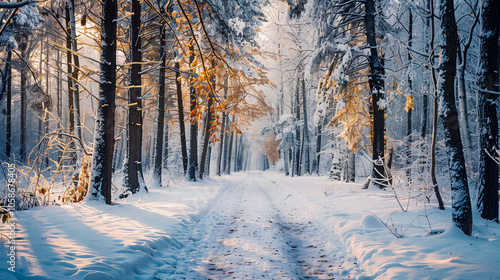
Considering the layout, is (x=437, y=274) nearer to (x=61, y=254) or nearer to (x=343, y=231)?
(x=343, y=231)

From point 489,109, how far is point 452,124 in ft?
4.30

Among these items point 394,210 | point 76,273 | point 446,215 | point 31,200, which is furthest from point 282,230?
point 31,200

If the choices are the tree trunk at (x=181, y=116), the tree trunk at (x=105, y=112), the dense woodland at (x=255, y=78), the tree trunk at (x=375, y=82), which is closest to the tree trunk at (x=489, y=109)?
the dense woodland at (x=255, y=78)

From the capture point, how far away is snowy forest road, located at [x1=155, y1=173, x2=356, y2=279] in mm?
3895

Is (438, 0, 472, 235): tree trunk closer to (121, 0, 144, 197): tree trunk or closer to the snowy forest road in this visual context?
the snowy forest road

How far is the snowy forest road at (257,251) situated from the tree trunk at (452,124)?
2285mm

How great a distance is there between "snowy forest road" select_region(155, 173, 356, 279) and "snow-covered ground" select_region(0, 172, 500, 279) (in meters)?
0.02

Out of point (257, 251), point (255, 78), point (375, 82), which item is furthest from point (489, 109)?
point (255, 78)

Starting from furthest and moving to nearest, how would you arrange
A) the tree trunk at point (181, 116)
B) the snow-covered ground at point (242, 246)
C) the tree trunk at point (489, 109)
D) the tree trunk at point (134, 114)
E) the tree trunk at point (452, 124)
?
1. the tree trunk at point (181, 116)
2. the tree trunk at point (134, 114)
3. the tree trunk at point (489, 109)
4. the tree trunk at point (452, 124)
5. the snow-covered ground at point (242, 246)

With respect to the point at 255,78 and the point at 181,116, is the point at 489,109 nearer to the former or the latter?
the point at 255,78

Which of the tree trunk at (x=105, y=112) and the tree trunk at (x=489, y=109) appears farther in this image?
the tree trunk at (x=105, y=112)

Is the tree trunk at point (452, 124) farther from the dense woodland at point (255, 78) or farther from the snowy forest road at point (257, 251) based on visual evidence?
the snowy forest road at point (257, 251)

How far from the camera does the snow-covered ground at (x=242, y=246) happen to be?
3453 millimetres

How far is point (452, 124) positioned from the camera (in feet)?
14.8
